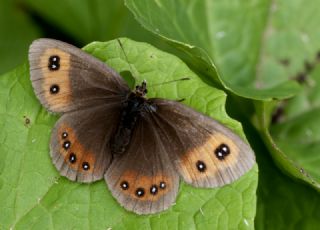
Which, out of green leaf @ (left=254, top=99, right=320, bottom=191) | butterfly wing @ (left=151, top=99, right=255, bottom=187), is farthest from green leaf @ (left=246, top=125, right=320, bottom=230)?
butterfly wing @ (left=151, top=99, right=255, bottom=187)

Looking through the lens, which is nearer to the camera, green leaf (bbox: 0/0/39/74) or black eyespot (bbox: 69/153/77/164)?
black eyespot (bbox: 69/153/77/164)

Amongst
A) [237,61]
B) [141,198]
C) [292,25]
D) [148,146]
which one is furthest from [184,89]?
[292,25]

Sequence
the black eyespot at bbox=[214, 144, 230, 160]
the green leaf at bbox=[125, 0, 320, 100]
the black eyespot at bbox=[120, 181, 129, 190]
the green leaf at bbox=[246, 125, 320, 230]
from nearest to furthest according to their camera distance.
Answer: the black eyespot at bbox=[214, 144, 230, 160], the black eyespot at bbox=[120, 181, 129, 190], the green leaf at bbox=[246, 125, 320, 230], the green leaf at bbox=[125, 0, 320, 100]

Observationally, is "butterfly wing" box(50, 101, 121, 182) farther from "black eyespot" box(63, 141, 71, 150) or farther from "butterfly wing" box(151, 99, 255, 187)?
"butterfly wing" box(151, 99, 255, 187)

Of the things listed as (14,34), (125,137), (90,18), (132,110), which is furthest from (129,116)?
(14,34)

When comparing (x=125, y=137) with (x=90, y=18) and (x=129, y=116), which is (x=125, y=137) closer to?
(x=129, y=116)

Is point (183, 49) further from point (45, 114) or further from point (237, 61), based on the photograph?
point (237, 61)

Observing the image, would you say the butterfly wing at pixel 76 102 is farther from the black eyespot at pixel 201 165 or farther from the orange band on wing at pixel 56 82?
the black eyespot at pixel 201 165
